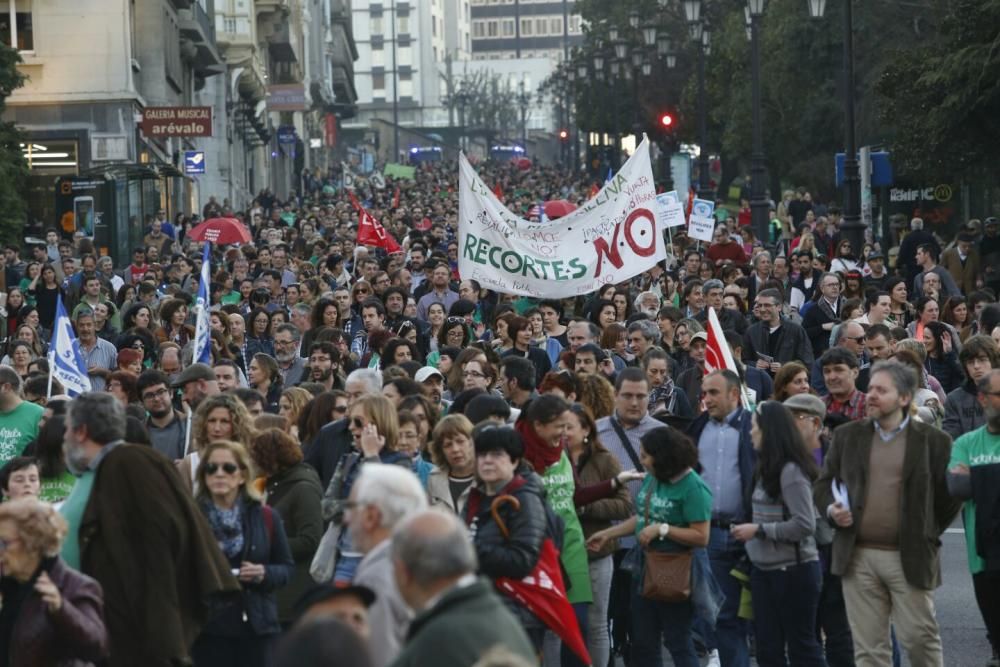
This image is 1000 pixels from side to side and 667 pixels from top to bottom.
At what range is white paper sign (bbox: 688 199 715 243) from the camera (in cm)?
2588

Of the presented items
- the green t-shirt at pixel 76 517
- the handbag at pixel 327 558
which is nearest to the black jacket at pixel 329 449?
the handbag at pixel 327 558

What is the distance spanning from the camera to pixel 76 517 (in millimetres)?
7777

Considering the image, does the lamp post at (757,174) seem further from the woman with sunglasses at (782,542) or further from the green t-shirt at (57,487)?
the green t-shirt at (57,487)

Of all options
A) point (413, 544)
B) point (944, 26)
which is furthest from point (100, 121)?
point (413, 544)

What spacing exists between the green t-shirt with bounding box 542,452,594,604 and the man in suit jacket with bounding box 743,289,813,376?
22.4ft

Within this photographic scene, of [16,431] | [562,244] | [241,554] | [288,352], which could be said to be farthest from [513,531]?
[562,244]

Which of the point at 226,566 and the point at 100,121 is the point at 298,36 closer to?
the point at 100,121

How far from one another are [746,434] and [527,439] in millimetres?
1165

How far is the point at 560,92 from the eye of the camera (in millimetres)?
108562

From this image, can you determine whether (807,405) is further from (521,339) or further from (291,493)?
(521,339)

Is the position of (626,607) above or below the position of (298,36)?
below

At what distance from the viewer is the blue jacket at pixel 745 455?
382 inches

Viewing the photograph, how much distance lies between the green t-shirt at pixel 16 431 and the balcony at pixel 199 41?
42.7 metres

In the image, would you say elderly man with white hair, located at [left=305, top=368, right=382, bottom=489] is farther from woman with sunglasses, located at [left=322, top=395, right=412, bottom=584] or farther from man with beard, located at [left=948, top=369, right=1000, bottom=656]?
man with beard, located at [left=948, top=369, right=1000, bottom=656]
